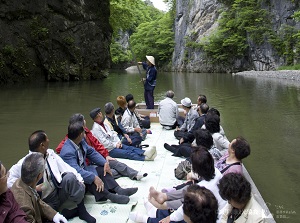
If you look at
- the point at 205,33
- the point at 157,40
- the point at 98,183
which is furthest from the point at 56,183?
the point at 157,40

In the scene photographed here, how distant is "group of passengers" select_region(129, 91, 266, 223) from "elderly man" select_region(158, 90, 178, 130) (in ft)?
6.66

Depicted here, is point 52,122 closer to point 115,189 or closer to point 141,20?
point 115,189

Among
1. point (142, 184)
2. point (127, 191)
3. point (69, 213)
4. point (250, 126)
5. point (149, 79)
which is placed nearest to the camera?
point (69, 213)

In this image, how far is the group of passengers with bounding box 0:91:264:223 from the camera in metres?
2.11

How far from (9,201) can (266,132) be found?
713 cm

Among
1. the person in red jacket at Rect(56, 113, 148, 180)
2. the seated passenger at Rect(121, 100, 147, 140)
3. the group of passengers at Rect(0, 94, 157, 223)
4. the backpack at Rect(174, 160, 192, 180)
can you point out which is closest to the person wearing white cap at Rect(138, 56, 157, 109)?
the seated passenger at Rect(121, 100, 147, 140)

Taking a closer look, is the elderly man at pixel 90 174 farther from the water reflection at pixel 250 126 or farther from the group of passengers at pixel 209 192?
the water reflection at pixel 250 126

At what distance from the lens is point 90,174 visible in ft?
11.0

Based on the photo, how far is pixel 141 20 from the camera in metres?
63.7

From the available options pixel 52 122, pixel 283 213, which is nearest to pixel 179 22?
pixel 52 122

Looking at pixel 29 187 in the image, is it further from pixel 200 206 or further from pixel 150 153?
pixel 150 153

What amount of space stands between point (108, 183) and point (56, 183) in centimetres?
77

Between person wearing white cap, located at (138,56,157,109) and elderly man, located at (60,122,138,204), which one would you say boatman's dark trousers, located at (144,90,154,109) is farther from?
elderly man, located at (60,122,138,204)

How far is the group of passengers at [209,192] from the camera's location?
1.93 m
